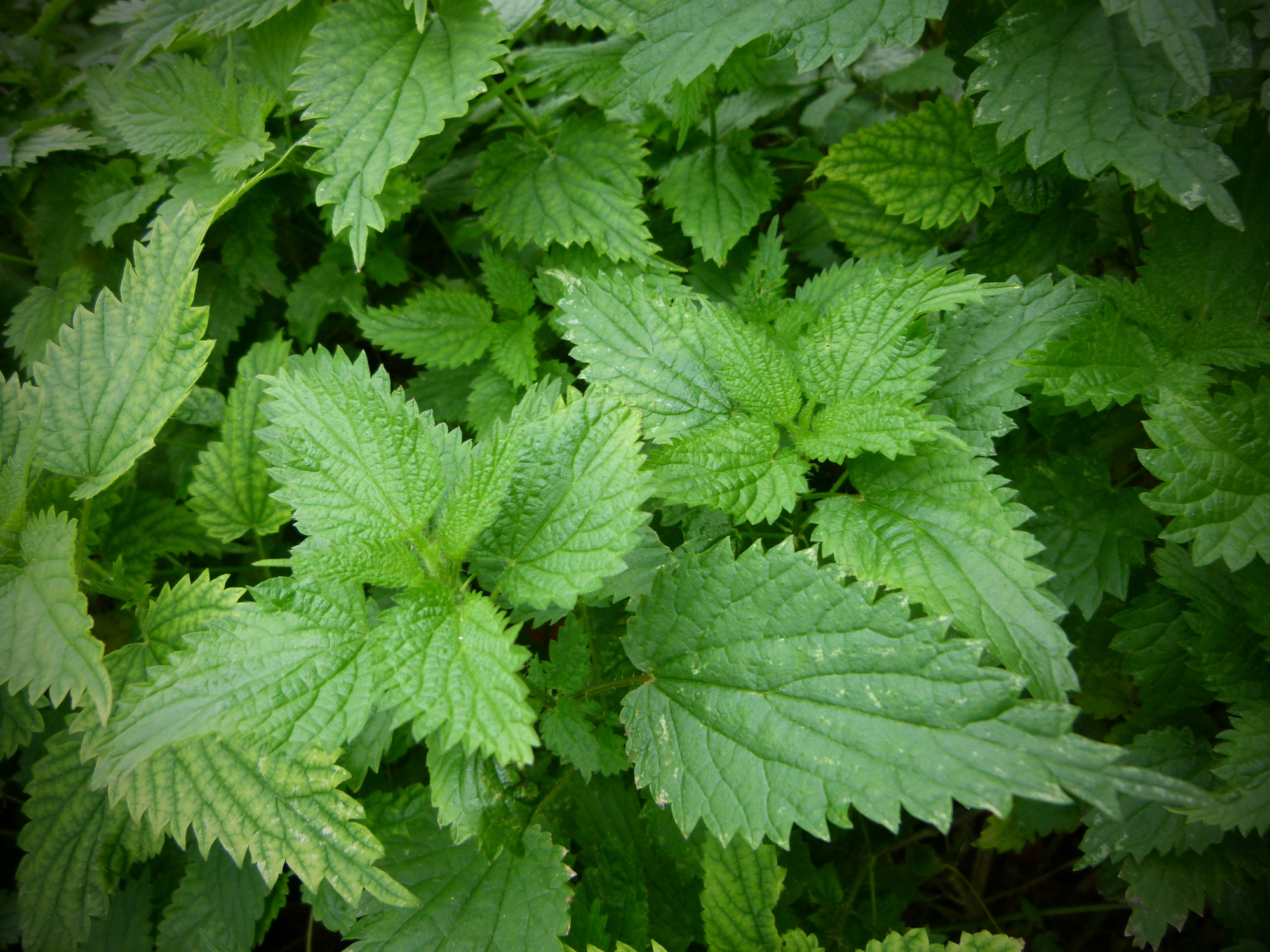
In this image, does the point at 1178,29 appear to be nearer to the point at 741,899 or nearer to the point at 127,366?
the point at 741,899

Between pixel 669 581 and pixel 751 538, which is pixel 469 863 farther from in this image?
pixel 751 538

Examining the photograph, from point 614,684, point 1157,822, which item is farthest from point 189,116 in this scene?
point 1157,822

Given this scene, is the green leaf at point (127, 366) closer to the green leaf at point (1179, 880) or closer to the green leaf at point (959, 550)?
the green leaf at point (959, 550)

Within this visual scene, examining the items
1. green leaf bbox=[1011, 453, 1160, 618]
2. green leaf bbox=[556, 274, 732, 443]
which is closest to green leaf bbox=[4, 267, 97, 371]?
green leaf bbox=[556, 274, 732, 443]

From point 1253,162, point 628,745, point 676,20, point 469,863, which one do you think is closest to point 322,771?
point 469,863

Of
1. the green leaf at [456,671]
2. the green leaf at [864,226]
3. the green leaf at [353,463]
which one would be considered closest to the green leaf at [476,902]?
the green leaf at [456,671]

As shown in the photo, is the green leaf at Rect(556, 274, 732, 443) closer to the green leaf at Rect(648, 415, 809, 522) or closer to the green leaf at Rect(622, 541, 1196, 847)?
the green leaf at Rect(648, 415, 809, 522)
